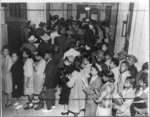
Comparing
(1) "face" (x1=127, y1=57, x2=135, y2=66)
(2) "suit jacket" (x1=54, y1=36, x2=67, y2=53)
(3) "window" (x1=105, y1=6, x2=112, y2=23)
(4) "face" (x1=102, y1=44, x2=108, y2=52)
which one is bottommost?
(1) "face" (x1=127, y1=57, x2=135, y2=66)

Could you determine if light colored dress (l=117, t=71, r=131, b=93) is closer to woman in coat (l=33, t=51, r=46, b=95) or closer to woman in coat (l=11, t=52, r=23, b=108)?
woman in coat (l=33, t=51, r=46, b=95)

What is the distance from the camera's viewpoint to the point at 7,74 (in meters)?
1.21

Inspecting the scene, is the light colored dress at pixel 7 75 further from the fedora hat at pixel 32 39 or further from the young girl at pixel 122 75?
the young girl at pixel 122 75

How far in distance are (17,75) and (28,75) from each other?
0.06 metres

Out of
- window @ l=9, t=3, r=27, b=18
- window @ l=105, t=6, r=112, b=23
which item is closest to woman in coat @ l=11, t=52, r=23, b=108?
window @ l=9, t=3, r=27, b=18

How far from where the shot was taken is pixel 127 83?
49.6 inches

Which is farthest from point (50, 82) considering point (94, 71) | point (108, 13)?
point (108, 13)

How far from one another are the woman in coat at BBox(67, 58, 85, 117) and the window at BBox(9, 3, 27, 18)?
379 millimetres

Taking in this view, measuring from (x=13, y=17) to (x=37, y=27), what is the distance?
0.13m

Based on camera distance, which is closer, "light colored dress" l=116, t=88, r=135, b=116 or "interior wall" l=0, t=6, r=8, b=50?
"interior wall" l=0, t=6, r=8, b=50

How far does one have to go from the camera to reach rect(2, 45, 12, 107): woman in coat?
3.91ft

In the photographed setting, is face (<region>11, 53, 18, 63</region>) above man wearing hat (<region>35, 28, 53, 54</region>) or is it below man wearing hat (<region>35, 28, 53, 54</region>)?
below

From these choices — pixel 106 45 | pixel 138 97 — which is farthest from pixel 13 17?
pixel 138 97

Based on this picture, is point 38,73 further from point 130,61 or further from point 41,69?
point 130,61
